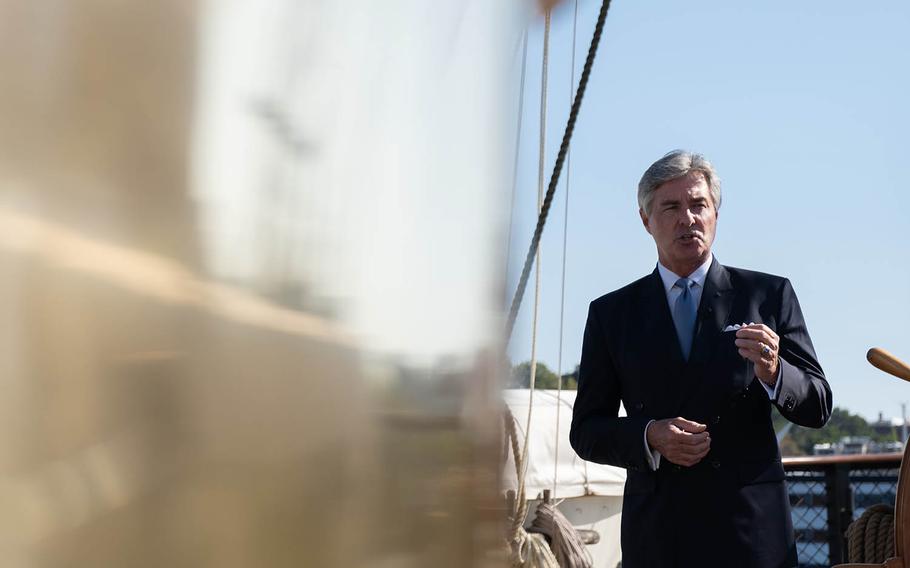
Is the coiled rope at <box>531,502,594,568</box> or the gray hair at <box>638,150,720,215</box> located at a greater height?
the gray hair at <box>638,150,720,215</box>

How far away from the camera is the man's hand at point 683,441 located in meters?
1.56

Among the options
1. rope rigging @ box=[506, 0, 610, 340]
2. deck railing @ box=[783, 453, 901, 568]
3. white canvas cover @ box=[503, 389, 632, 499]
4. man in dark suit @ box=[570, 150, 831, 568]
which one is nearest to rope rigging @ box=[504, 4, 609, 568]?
rope rigging @ box=[506, 0, 610, 340]

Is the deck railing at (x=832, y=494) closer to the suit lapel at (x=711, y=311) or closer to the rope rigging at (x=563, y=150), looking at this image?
the suit lapel at (x=711, y=311)

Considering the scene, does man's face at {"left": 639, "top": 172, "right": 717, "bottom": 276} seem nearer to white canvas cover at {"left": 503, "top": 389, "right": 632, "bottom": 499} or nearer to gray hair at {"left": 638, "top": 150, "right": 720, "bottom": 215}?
gray hair at {"left": 638, "top": 150, "right": 720, "bottom": 215}

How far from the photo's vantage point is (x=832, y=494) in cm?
407

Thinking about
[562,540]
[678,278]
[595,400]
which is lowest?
[562,540]

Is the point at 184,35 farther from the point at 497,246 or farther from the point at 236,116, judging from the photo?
the point at 497,246

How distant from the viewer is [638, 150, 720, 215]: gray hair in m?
1.81

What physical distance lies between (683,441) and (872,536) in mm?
1702

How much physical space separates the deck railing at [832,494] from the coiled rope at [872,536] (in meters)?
0.79

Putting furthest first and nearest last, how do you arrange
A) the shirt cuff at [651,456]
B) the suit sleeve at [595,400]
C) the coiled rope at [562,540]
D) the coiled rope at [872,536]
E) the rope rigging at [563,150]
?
the coiled rope at [562,540], the coiled rope at [872,536], the suit sleeve at [595,400], the shirt cuff at [651,456], the rope rigging at [563,150]

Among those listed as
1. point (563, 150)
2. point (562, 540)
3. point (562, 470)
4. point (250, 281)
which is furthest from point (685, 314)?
point (562, 470)

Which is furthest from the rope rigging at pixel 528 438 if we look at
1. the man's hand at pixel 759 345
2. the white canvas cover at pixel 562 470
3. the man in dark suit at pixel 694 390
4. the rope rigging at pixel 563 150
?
Result: the white canvas cover at pixel 562 470

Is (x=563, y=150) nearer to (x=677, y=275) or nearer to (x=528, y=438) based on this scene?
(x=528, y=438)
